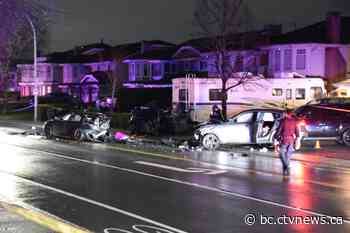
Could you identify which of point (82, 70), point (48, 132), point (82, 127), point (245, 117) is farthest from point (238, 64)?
point (82, 70)

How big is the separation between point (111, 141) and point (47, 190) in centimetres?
1456

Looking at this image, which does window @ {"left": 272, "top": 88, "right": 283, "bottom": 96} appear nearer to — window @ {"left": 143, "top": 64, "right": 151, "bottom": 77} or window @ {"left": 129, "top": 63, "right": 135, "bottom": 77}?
window @ {"left": 143, "top": 64, "right": 151, "bottom": 77}

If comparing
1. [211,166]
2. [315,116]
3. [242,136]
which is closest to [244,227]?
[211,166]

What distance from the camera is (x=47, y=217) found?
374 inches

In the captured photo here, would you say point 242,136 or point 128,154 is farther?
point 242,136

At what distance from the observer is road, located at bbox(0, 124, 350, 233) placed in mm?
9977

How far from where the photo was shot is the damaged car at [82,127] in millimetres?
27578

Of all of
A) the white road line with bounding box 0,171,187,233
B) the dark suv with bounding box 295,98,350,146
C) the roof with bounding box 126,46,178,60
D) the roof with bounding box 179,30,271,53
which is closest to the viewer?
the white road line with bounding box 0,171,187,233

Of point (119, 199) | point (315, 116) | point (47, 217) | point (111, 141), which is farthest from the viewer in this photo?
point (111, 141)

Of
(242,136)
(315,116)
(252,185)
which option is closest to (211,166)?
(252,185)

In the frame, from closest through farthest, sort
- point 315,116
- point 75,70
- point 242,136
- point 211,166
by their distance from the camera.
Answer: point 211,166 < point 242,136 < point 315,116 < point 75,70

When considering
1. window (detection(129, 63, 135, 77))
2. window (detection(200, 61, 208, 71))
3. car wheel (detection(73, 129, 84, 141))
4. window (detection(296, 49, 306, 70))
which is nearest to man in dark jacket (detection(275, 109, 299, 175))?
car wheel (detection(73, 129, 84, 141))

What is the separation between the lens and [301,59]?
5056 centimetres

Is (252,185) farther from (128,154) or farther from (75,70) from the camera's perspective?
(75,70)
